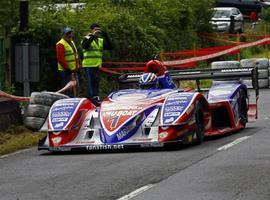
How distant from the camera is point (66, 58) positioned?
18094mm

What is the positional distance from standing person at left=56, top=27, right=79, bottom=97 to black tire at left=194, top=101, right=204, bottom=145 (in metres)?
4.78

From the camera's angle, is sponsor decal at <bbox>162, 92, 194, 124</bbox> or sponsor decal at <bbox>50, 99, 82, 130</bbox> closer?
sponsor decal at <bbox>162, 92, 194, 124</bbox>

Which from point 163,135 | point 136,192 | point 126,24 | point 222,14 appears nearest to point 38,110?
point 163,135

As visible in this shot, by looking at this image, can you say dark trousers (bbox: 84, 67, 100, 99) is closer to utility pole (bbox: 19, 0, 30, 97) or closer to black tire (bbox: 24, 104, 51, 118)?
utility pole (bbox: 19, 0, 30, 97)

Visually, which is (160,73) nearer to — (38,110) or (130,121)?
(130,121)

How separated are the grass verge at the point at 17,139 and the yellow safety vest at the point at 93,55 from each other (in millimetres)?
3230

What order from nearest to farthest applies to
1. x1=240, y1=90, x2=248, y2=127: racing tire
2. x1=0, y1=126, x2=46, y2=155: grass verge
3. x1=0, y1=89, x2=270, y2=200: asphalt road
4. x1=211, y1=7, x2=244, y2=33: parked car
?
x1=0, y1=89, x2=270, y2=200: asphalt road < x1=0, y1=126, x2=46, y2=155: grass verge < x1=240, y1=90, x2=248, y2=127: racing tire < x1=211, y1=7, x2=244, y2=33: parked car

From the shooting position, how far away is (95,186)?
32.4 ft

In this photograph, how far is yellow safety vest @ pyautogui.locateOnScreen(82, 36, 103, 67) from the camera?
18.8m

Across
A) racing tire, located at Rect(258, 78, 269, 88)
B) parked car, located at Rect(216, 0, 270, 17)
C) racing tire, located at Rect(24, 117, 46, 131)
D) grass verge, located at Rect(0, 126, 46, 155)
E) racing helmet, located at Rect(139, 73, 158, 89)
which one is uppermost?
parked car, located at Rect(216, 0, 270, 17)

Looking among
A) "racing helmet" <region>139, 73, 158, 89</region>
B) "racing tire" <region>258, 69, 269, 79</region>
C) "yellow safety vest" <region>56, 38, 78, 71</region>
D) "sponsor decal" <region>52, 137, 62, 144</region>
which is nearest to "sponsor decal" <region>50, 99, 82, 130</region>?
"sponsor decal" <region>52, 137, 62, 144</region>

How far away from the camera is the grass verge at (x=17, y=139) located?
1426cm

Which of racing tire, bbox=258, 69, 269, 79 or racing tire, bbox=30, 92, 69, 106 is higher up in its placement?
racing tire, bbox=30, 92, 69, 106

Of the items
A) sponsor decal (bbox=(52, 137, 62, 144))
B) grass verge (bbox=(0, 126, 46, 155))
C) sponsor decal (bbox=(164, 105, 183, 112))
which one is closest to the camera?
sponsor decal (bbox=(164, 105, 183, 112))
